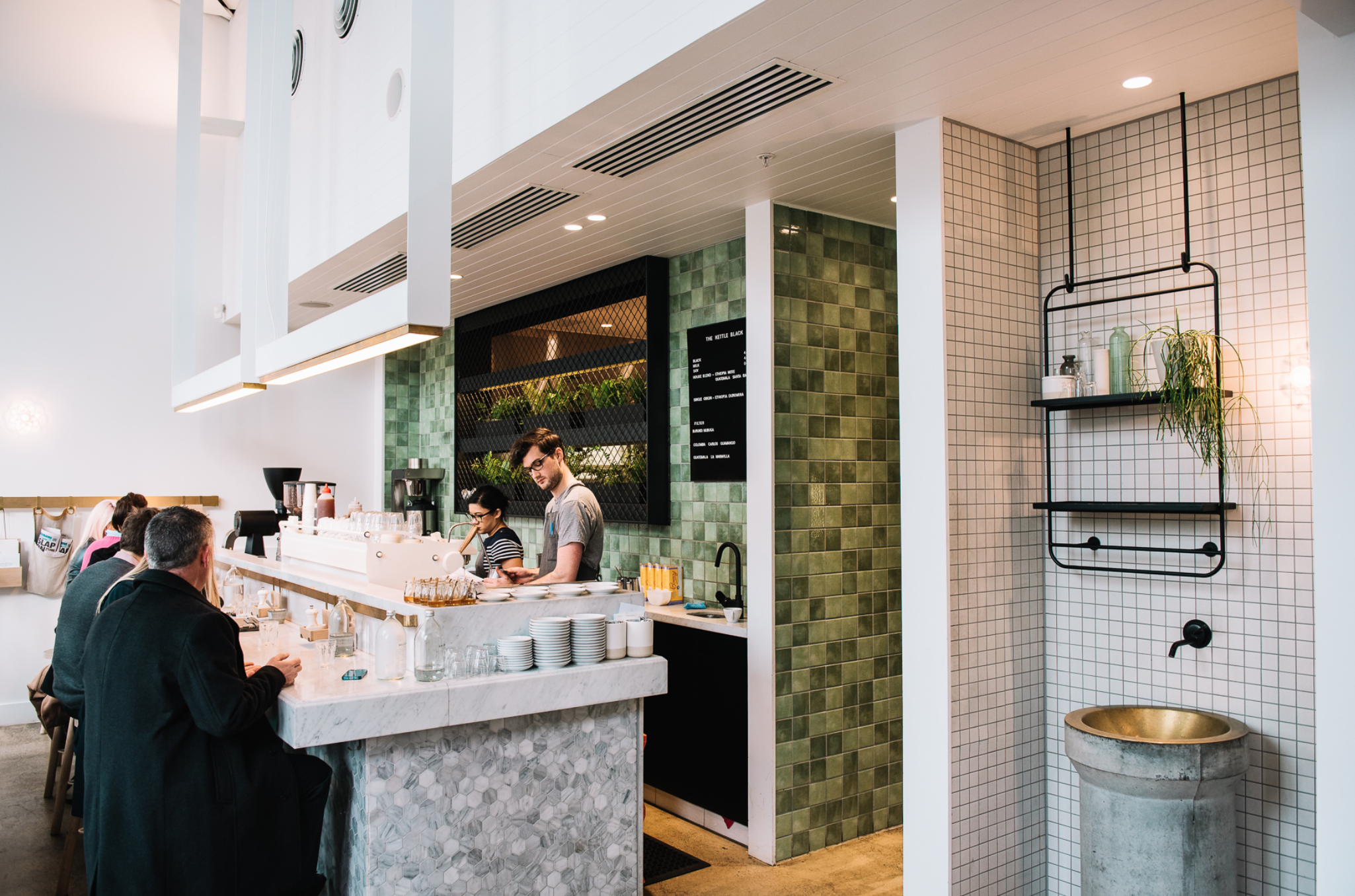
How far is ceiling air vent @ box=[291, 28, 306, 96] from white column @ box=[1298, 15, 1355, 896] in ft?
19.2

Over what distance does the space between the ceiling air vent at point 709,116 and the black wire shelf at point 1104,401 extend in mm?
1406

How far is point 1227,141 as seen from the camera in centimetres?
316

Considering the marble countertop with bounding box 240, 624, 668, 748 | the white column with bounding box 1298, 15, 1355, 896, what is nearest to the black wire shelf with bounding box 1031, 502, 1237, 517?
the white column with bounding box 1298, 15, 1355, 896

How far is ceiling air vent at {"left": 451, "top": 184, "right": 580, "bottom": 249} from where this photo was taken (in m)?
4.36

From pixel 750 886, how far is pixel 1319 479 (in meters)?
2.85

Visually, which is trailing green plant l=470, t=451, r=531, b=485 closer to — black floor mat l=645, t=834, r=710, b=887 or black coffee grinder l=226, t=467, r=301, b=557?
black coffee grinder l=226, t=467, r=301, b=557

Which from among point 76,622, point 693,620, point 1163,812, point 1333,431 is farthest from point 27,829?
point 1333,431

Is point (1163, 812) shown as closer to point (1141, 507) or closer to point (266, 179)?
point (1141, 507)

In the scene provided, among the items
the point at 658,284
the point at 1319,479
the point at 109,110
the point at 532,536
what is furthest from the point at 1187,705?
the point at 109,110

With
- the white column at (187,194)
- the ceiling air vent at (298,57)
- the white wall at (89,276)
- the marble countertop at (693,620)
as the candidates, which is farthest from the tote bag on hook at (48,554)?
the marble countertop at (693,620)

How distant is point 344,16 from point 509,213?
6.15 feet

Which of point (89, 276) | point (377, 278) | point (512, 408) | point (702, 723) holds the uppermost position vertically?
point (89, 276)

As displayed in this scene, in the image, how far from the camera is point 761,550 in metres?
4.40

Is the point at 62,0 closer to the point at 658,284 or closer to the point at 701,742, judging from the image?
the point at 658,284
